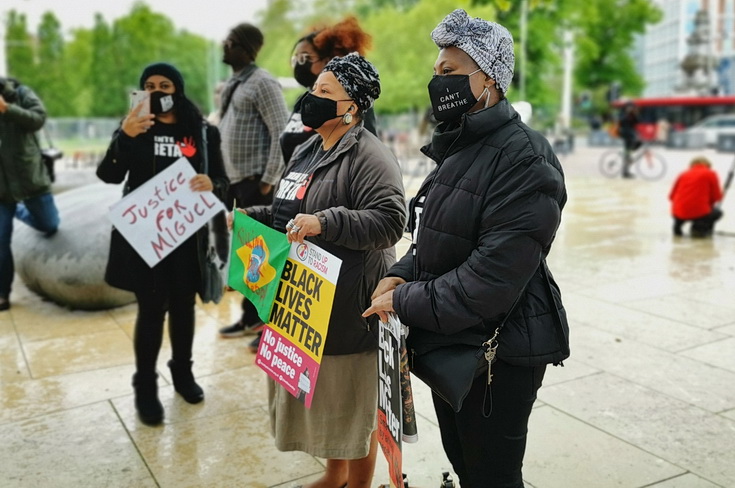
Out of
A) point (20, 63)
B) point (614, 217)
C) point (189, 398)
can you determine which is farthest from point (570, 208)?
point (20, 63)

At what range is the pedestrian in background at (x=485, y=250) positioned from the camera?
2.03 m

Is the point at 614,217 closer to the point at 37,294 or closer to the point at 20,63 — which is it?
the point at 37,294

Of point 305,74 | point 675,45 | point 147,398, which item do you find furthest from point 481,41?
point 675,45

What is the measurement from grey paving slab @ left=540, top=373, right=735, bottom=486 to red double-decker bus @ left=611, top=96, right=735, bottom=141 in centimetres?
3516

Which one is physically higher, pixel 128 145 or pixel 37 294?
pixel 128 145

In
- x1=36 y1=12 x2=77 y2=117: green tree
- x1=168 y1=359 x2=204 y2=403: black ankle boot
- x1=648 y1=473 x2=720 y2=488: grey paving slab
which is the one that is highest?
x1=36 y1=12 x2=77 y2=117: green tree

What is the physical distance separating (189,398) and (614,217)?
359 inches

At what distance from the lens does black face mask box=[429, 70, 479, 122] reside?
217cm

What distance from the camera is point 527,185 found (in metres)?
2.01

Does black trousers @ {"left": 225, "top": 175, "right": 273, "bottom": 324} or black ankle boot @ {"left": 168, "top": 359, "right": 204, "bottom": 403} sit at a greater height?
black trousers @ {"left": 225, "top": 175, "right": 273, "bottom": 324}

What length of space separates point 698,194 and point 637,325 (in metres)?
4.69

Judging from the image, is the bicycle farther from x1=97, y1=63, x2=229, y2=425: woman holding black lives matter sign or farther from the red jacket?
x1=97, y1=63, x2=229, y2=425: woman holding black lives matter sign

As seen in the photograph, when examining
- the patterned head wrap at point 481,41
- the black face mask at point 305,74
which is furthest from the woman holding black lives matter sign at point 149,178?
the patterned head wrap at point 481,41

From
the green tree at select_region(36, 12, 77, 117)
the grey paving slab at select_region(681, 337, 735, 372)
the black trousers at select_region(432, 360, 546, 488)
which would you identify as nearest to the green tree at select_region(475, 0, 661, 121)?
the grey paving slab at select_region(681, 337, 735, 372)
